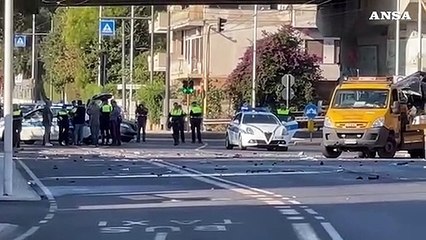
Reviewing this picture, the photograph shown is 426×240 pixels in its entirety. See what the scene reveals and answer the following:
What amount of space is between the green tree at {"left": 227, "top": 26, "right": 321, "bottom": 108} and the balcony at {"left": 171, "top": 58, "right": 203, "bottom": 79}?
8.66 meters

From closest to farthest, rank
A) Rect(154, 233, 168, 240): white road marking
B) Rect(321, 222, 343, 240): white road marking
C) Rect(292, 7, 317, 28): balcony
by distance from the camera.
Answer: Rect(321, 222, 343, 240): white road marking
Rect(154, 233, 168, 240): white road marking
Rect(292, 7, 317, 28): balcony

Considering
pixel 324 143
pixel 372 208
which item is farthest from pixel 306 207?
pixel 324 143

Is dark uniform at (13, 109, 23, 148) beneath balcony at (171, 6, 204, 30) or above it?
beneath

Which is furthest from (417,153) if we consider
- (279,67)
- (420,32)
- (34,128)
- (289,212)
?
(279,67)

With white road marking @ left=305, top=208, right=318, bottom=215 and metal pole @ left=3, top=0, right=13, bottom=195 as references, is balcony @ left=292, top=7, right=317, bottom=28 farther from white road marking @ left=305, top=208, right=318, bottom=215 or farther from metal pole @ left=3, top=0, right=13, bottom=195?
white road marking @ left=305, top=208, right=318, bottom=215

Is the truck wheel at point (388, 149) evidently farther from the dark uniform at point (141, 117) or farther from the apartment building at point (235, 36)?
the apartment building at point (235, 36)

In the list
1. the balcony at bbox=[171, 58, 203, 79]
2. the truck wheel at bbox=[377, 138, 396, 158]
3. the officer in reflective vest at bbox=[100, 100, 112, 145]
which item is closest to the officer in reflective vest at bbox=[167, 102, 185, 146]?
the officer in reflective vest at bbox=[100, 100, 112, 145]

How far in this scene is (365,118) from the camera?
36000 mm

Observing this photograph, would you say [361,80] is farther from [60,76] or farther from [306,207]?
[60,76]

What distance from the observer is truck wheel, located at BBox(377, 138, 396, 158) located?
119 ft

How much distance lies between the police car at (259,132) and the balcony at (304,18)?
31948 millimetres

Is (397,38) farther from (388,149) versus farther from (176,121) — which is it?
(388,149)

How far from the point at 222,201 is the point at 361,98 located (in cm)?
1722

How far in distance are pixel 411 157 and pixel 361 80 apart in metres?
3.33
